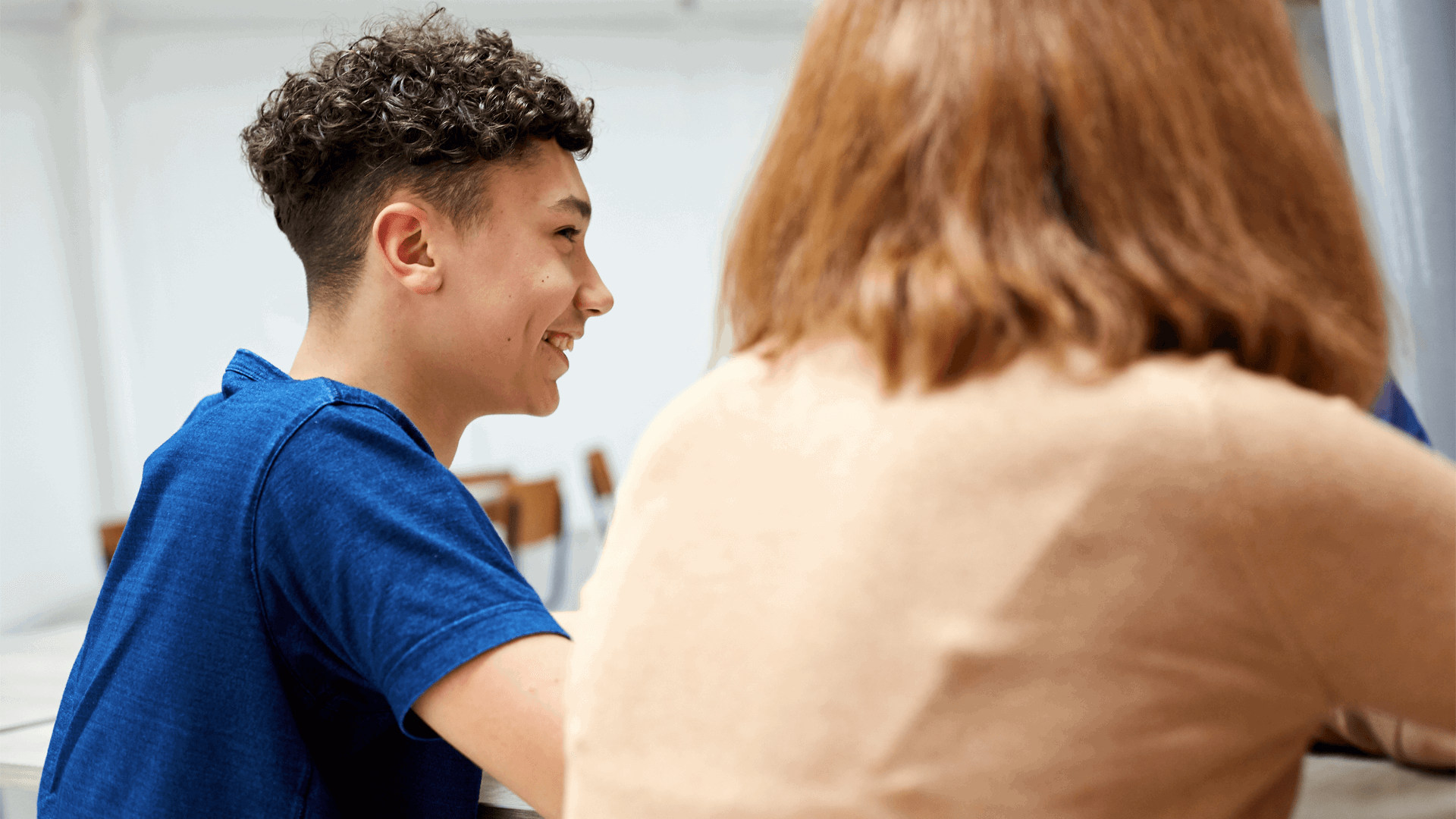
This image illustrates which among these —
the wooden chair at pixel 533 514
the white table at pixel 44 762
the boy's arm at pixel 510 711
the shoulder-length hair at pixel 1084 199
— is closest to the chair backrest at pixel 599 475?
the wooden chair at pixel 533 514

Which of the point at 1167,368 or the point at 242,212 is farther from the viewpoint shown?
the point at 242,212

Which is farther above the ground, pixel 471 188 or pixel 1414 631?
pixel 471 188

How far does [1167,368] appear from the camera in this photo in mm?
416

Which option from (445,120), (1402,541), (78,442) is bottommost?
(78,442)

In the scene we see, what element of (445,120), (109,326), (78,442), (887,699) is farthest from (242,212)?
(887,699)

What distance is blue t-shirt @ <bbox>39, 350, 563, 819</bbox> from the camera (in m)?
0.69

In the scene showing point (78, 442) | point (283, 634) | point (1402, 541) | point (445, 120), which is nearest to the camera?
point (1402, 541)

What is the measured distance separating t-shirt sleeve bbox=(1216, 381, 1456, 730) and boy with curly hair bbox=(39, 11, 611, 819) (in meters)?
0.42

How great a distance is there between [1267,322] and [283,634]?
2.09 feet

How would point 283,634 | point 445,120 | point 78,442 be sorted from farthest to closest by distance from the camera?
point 78,442 → point 445,120 → point 283,634

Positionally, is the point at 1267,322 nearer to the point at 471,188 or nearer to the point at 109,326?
the point at 471,188

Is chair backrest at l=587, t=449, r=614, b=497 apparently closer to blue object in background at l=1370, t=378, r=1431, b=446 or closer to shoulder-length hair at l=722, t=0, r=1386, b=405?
blue object in background at l=1370, t=378, r=1431, b=446

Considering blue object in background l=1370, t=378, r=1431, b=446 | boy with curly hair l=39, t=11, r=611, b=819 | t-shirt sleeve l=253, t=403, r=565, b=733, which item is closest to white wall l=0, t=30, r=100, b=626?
boy with curly hair l=39, t=11, r=611, b=819

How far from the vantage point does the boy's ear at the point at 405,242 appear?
3.01 ft
